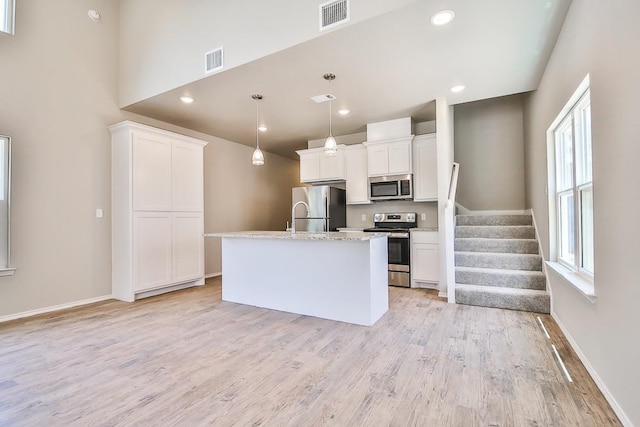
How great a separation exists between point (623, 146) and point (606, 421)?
1.47 metres

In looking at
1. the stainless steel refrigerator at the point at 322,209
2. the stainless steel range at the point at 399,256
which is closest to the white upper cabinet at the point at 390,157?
the stainless steel refrigerator at the point at 322,209

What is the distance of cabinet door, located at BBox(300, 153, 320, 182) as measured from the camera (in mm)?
5961

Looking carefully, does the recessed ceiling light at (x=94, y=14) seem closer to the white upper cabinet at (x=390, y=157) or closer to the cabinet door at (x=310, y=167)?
the cabinet door at (x=310, y=167)

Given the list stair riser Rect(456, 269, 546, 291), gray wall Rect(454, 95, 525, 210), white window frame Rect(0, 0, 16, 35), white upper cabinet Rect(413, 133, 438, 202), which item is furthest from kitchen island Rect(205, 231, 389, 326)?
white window frame Rect(0, 0, 16, 35)

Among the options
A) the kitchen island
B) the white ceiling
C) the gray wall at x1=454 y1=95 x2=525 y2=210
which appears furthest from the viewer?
the gray wall at x1=454 y1=95 x2=525 y2=210

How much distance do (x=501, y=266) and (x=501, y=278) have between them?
0.30 metres


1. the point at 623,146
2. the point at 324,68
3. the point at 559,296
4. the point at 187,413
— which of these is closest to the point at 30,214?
the point at 187,413

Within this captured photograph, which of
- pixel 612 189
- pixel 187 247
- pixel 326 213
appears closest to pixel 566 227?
pixel 612 189

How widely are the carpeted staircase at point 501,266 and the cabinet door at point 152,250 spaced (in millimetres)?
4057

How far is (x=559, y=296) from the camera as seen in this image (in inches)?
122

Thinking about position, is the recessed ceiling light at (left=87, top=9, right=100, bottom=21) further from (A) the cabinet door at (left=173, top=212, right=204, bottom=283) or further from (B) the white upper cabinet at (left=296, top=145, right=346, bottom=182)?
(B) the white upper cabinet at (left=296, top=145, right=346, bottom=182)

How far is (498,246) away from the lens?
4.36m

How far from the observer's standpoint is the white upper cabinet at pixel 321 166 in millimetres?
5707

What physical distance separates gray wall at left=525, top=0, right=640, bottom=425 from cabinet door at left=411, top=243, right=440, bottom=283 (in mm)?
2062
